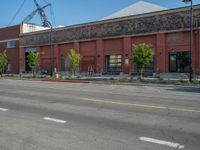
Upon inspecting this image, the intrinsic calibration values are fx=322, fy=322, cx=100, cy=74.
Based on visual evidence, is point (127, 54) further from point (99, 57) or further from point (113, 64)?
point (99, 57)

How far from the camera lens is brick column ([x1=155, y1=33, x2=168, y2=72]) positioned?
4097 cm

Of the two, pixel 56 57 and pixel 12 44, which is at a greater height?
pixel 12 44

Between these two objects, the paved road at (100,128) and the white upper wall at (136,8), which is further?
the white upper wall at (136,8)

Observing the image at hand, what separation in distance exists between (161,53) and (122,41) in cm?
677

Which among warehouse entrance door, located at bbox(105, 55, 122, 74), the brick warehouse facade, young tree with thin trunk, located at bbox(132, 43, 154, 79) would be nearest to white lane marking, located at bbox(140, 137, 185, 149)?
young tree with thin trunk, located at bbox(132, 43, 154, 79)

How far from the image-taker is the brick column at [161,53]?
41.0 meters

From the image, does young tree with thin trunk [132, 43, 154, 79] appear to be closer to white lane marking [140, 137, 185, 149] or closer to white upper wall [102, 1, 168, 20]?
white lane marking [140, 137, 185, 149]

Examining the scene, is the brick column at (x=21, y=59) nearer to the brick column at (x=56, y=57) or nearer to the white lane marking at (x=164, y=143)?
the brick column at (x=56, y=57)

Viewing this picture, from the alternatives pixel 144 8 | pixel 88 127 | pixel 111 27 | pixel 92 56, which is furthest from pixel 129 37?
pixel 88 127

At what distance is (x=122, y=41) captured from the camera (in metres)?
45.7

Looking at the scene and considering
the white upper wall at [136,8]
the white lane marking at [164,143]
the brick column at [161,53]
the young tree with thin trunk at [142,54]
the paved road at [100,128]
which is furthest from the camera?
the white upper wall at [136,8]

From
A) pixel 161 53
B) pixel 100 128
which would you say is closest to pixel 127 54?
pixel 161 53

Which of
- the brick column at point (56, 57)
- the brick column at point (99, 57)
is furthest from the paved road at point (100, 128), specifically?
the brick column at point (56, 57)

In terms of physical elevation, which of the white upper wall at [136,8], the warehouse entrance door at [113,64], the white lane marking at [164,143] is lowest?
the white lane marking at [164,143]
